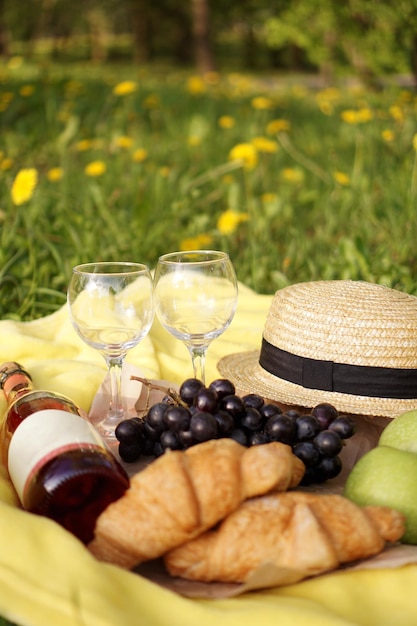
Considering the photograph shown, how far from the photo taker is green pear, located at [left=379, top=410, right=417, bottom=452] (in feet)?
5.04

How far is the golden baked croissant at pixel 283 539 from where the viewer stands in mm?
1258

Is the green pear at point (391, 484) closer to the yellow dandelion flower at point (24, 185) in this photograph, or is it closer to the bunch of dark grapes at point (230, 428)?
the bunch of dark grapes at point (230, 428)

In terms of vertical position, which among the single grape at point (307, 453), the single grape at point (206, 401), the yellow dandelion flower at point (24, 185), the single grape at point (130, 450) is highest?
the yellow dandelion flower at point (24, 185)

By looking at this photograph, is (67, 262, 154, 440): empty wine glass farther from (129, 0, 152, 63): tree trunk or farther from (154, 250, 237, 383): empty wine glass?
(129, 0, 152, 63): tree trunk

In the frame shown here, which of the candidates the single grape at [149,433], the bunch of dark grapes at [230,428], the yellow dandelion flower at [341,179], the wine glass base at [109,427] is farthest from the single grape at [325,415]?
the yellow dandelion flower at [341,179]

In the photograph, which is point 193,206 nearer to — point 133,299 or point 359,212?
point 359,212

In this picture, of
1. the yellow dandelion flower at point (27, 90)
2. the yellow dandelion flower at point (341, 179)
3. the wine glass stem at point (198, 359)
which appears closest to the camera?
the wine glass stem at point (198, 359)

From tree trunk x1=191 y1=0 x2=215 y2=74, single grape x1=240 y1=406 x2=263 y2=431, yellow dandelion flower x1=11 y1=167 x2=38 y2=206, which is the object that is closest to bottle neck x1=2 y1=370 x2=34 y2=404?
single grape x1=240 y1=406 x2=263 y2=431

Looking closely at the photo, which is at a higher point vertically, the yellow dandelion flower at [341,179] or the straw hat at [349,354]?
the straw hat at [349,354]

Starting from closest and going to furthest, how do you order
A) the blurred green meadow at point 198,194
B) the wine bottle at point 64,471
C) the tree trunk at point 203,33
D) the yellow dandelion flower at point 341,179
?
the wine bottle at point 64,471 → the blurred green meadow at point 198,194 → the yellow dandelion flower at point 341,179 → the tree trunk at point 203,33

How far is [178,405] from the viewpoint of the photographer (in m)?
1.63

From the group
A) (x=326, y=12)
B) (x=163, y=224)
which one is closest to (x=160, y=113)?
(x=326, y=12)

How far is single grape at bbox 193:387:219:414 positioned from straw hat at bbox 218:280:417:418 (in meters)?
0.33

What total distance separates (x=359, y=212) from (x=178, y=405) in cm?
287
